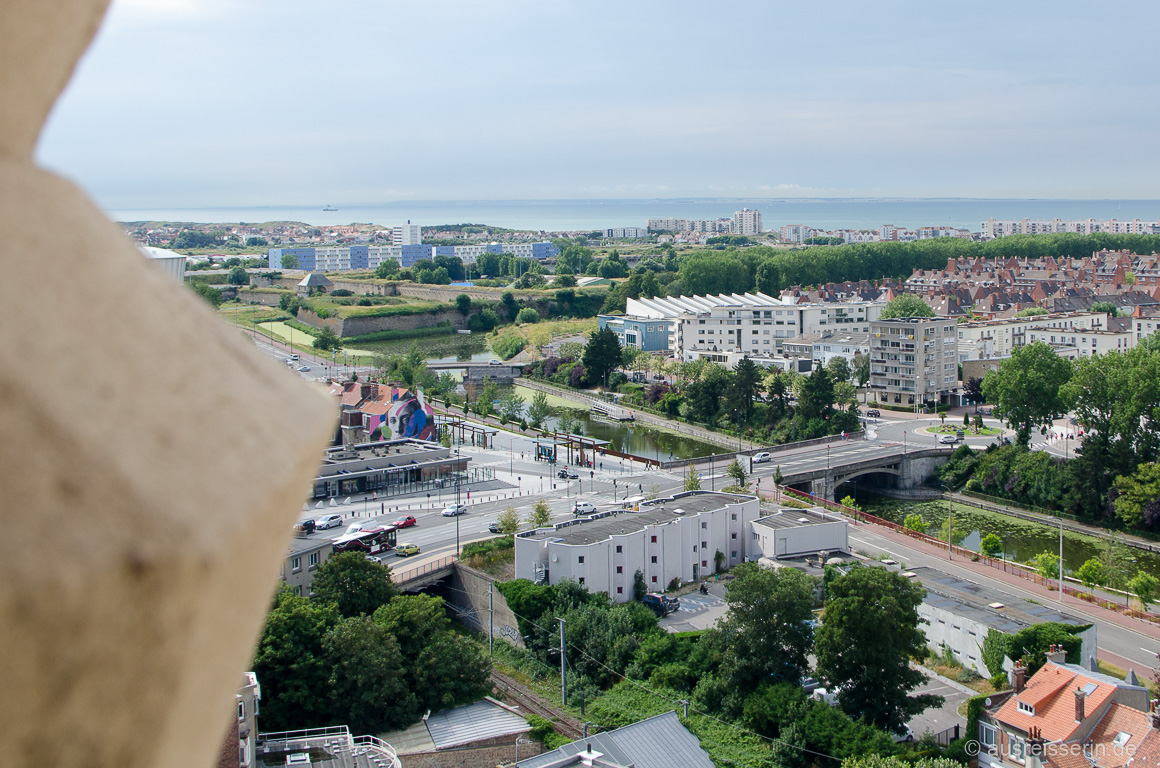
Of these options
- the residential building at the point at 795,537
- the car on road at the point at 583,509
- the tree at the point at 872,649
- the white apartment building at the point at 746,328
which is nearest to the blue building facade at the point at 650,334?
the white apartment building at the point at 746,328

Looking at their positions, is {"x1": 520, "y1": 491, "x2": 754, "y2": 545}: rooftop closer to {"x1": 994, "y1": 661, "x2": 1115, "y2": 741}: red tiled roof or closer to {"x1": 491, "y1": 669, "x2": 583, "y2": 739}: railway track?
{"x1": 491, "y1": 669, "x2": 583, "y2": 739}: railway track

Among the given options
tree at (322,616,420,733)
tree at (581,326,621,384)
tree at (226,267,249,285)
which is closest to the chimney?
tree at (322,616,420,733)

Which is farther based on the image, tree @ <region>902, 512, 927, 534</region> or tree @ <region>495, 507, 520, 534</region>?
tree @ <region>902, 512, 927, 534</region>

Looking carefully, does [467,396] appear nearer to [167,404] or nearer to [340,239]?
[167,404]

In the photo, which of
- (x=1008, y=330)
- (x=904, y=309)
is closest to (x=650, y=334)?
(x=904, y=309)

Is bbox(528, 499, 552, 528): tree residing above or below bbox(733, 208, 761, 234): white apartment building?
below

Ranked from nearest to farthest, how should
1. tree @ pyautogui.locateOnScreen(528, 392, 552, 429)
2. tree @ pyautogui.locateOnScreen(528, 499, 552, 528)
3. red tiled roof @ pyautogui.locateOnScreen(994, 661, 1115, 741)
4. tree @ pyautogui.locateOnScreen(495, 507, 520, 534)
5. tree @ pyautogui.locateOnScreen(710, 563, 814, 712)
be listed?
red tiled roof @ pyautogui.locateOnScreen(994, 661, 1115, 741)
tree @ pyautogui.locateOnScreen(710, 563, 814, 712)
tree @ pyautogui.locateOnScreen(495, 507, 520, 534)
tree @ pyautogui.locateOnScreen(528, 499, 552, 528)
tree @ pyautogui.locateOnScreen(528, 392, 552, 429)

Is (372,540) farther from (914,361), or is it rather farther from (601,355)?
(914,361)
